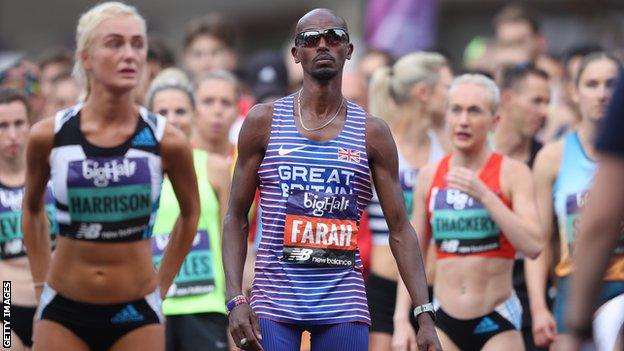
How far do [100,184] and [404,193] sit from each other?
3543 millimetres

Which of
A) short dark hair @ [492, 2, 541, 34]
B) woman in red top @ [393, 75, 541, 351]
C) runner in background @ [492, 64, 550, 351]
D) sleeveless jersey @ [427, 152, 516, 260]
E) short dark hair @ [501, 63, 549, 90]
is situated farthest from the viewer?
short dark hair @ [492, 2, 541, 34]

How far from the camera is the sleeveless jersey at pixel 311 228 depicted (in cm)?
719

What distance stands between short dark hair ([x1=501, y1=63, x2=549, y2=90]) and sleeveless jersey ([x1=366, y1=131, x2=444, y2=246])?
100 centimetres

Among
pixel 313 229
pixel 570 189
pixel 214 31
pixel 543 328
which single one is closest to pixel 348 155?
pixel 313 229

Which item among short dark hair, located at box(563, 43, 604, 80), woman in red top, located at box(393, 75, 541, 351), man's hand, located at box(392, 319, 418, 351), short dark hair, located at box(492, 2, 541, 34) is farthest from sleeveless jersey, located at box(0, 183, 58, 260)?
short dark hair, located at box(492, 2, 541, 34)

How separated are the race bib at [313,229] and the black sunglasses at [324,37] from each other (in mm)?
746

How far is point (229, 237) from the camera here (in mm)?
7320

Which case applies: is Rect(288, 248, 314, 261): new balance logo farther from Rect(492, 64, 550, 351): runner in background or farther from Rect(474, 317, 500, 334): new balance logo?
Rect(492, 64, 550, 351): runner in background

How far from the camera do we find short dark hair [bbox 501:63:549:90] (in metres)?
11.8

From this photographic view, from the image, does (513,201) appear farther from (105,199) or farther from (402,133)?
(105,199)

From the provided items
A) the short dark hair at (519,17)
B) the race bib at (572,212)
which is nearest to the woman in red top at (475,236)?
the race bib at (572,212)

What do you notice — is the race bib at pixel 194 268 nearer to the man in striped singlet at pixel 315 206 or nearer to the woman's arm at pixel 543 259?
the woman's arm at pixel 543 259

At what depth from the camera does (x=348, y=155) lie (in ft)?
23.7

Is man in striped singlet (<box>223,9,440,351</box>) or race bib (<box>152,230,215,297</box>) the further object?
race bib (<box>152,230,215,297</box>)
